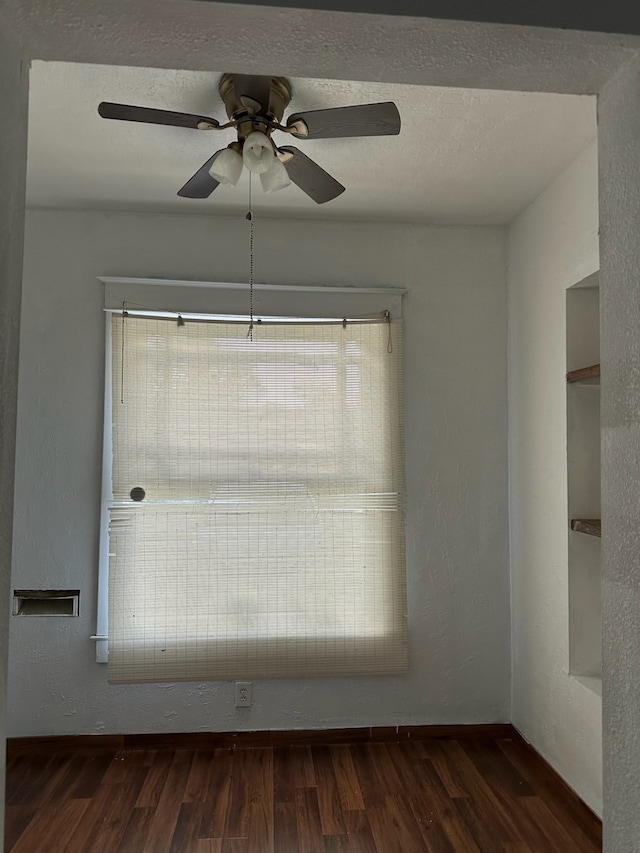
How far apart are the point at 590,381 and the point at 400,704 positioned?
1.77m

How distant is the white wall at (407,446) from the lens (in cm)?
291

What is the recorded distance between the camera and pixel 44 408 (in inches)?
116

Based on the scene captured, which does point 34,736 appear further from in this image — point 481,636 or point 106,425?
point 481,636

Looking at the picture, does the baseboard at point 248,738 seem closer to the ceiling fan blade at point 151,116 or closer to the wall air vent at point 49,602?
the wall air vent at point 49,602

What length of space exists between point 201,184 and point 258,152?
405 mm

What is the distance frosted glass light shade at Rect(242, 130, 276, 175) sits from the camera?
6.02 ft

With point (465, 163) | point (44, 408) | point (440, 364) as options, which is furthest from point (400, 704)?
point (465, 163)

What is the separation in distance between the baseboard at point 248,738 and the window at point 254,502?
0.94 feet

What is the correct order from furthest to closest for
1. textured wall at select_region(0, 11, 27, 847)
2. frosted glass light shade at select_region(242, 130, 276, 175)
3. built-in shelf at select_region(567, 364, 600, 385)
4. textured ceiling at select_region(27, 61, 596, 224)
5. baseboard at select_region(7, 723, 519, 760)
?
baseboard at select_region(7, 723, 519, 760) < built-in shelf at select_region(567, 364, 600, 385) < textured ceiling at select_region(27, 61, 596, 224) < frosted glass light shade at select_region(242, 130, 276, 175) < textured wall at select_region(0, 11, 27, 847)

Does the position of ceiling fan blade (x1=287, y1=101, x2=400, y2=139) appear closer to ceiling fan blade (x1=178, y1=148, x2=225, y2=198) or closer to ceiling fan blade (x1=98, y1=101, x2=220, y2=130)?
ceiling fan blade (x1=98, y1=101, x2=220, y2=130)

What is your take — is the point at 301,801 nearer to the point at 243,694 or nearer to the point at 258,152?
the point at 243,694

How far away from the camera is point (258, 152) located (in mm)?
1869

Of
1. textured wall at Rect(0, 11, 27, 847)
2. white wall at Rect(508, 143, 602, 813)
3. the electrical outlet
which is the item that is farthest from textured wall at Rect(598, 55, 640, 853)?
the electrical outlet

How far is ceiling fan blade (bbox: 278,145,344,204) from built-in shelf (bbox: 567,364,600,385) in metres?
1.13
